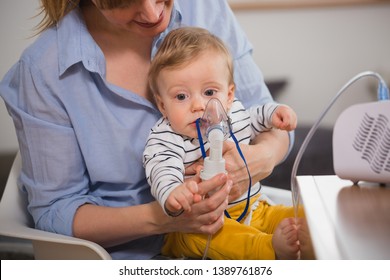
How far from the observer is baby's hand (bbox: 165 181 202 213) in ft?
2.56

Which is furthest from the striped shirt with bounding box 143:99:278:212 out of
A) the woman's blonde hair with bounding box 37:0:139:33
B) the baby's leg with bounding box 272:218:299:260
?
the woman's blonde hair with bounding box 37:0:139:33

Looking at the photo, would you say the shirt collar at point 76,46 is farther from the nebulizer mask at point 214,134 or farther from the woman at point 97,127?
the nebulizer mask at point 214,134

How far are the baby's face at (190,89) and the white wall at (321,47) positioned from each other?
1.48 ft

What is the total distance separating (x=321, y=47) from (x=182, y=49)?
0.53 meters

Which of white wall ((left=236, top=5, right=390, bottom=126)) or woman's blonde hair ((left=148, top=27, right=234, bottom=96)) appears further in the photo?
white wall ((left=236, top=5, right=390, bottom=126))

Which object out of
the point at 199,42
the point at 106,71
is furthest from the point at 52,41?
the point at 199,42

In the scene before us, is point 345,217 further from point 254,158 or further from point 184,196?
point 254,158

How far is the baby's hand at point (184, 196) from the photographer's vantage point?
78 cm

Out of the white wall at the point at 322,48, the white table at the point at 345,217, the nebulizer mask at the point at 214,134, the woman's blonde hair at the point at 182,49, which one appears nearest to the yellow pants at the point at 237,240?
the nebulizer mask at the point at 214,134

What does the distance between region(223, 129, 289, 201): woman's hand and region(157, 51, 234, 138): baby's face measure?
8 centimetres

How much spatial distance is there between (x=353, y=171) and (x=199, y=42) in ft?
1.09

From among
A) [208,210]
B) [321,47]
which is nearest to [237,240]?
[208,210]

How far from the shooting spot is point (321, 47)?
1337mm

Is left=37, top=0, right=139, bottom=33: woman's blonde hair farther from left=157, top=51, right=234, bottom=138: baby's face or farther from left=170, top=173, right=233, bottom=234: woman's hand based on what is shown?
left=170, top=173, right=233, bottom=234: woman's hand
